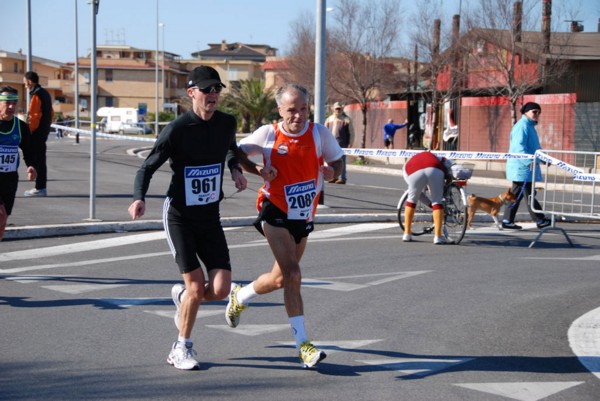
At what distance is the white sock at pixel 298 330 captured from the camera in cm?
601

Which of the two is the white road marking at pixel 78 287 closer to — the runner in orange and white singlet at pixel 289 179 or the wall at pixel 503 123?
the runner in orange and white singlet at pixel 289 179

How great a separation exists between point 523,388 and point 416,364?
802 mm

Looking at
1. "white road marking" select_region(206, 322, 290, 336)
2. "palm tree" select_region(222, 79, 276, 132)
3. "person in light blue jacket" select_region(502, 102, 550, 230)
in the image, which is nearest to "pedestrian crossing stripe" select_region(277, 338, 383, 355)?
"white road marking" select_region(206, 322, 290, 336)

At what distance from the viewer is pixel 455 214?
12.2 meters

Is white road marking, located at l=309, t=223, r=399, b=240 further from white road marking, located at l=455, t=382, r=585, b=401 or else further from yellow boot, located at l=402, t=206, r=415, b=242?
white road marking, located at l=455, t=382, r=585, b=401

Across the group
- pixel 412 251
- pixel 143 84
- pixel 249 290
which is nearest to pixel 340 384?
pixel 249 290

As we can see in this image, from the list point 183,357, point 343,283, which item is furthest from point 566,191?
point 183,357

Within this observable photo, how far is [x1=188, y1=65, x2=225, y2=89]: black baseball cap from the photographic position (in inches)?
234

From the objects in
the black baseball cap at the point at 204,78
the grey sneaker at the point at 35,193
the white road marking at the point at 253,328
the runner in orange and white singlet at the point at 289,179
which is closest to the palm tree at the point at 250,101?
the grey sneaker at the point at 35,193

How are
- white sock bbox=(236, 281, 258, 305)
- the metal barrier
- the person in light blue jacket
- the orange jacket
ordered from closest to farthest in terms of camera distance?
white sock bbox=(236, 281, 258, 305), the metal barrier, the person in light blue jacket, the orange jacket

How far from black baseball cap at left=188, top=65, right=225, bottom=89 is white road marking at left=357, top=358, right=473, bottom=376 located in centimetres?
219

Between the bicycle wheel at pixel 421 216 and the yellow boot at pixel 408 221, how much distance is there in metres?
0.32

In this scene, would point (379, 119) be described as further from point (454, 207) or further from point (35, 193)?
point (454, 207)

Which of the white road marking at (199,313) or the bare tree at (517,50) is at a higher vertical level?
the bare tree at (517,50)
